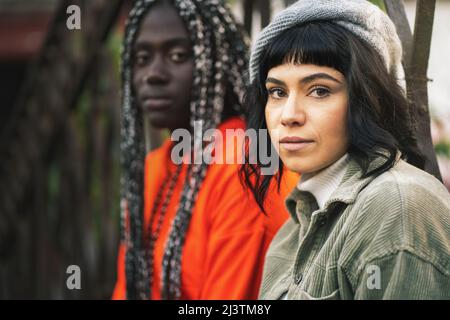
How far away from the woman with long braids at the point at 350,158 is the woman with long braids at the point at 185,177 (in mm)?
537

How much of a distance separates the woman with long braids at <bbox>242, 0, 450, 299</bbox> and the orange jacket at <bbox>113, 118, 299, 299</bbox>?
1.63 feet

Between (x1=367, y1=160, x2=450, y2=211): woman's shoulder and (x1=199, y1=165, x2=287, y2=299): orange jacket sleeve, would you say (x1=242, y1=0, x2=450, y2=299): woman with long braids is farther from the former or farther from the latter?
(x1=199, y1=165, x2=287, y2=299): orange jacket sleeve

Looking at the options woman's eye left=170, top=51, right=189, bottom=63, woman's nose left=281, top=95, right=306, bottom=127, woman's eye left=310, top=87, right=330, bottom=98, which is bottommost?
woman's nose left=281, top=95, right=306, bottom=127

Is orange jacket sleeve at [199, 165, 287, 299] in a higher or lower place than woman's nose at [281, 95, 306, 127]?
lower

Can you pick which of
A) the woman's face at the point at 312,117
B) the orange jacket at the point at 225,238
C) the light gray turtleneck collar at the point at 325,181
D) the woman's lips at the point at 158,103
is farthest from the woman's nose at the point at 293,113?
the woman's lips at the point at 158,103

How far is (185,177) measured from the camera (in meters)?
2.92

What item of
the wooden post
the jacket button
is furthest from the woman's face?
the wooden post

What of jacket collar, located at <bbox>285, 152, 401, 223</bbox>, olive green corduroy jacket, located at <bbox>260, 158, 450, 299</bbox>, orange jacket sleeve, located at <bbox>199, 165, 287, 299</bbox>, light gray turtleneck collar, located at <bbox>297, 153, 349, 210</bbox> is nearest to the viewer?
olive green corduroy jacket, located at <bbox>260, 158, 450, 299</bbox>

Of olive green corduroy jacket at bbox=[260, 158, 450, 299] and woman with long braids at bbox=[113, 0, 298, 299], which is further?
woman with long braids at bbox=[113, 0, 298, 299]

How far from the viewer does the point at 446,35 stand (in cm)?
624

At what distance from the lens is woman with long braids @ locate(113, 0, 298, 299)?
2.62m

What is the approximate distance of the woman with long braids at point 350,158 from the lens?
5.42 ft

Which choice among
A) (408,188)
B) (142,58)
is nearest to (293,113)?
(408,188)

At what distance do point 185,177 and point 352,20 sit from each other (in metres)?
1.18
